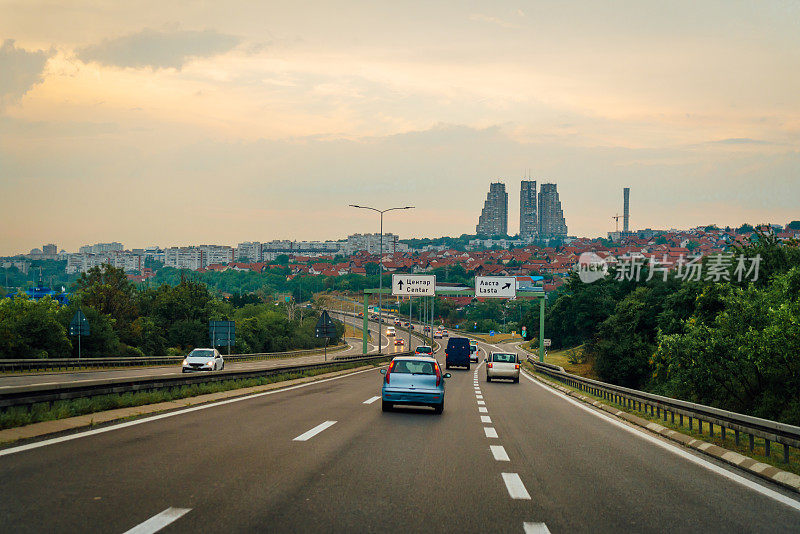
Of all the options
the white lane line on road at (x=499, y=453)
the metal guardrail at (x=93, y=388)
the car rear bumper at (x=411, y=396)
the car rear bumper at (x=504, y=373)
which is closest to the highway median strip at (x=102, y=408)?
the metal guardrail at (x=93, y=388)

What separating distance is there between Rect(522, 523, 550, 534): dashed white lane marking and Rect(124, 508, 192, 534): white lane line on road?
3.00m

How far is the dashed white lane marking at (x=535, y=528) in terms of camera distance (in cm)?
645


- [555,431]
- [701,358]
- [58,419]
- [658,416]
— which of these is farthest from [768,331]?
[58,419]

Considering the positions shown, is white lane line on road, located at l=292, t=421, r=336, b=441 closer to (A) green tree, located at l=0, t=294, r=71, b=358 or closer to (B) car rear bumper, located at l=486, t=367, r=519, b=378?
(B) car rear bumper, located at l=486, t=367, r=519, b=378

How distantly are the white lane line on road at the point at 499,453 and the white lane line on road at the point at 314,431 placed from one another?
118 inches

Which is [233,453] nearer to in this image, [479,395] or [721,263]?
[479,395]

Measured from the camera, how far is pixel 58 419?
12781 millimetres

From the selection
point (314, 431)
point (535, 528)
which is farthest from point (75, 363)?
point (535, 528)

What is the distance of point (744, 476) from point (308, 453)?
600cm

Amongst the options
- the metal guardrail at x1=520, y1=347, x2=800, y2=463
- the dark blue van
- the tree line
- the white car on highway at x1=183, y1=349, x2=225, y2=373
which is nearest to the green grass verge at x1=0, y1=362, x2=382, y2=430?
the metal guardrail at x1=520, y1=347, x2=800, y2=463

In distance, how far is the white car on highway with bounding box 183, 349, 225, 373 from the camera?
4112cm

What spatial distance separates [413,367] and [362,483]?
1002 cm

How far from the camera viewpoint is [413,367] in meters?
18.4

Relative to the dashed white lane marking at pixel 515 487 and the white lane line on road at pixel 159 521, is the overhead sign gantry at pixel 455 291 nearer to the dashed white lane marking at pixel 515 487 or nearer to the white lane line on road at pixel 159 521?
the dashed white lane marking at pixel 515 487
